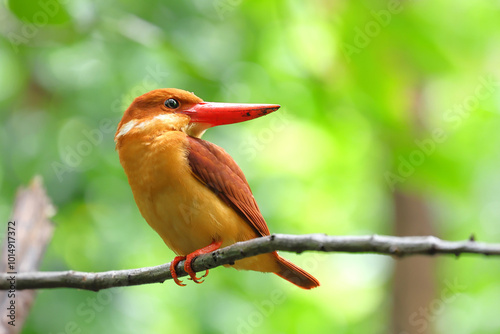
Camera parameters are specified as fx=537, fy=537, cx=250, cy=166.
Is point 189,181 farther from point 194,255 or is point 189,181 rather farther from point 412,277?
point 412,277

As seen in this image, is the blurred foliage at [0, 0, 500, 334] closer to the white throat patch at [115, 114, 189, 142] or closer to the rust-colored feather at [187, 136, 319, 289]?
the white throat patch at [115, 114, 189, 142]

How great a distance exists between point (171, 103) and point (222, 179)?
693 mm

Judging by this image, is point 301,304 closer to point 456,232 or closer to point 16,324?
point 456,232

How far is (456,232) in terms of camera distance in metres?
9.34

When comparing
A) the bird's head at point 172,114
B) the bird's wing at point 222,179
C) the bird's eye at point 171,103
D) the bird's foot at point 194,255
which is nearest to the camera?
the bird's foot at point 194,255

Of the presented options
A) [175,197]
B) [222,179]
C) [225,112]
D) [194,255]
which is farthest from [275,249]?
[225,112]

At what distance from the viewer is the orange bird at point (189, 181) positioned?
10.3 ft

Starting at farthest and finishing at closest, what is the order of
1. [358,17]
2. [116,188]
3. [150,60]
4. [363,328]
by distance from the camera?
[363,328]
[116,188]
[150,60]
[358,17]

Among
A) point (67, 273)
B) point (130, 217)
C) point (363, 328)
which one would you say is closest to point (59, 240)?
point (130, 217)

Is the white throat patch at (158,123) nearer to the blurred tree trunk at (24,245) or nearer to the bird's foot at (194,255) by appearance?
the bird's foot at (194,255)

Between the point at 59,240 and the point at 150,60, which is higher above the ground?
the point at 150,60

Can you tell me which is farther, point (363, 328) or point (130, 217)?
point (363, 328)

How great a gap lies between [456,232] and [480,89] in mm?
3177

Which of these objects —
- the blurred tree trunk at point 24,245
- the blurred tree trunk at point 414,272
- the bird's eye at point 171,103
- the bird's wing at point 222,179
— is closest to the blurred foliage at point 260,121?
the blurred tree trunk at point 414,272
